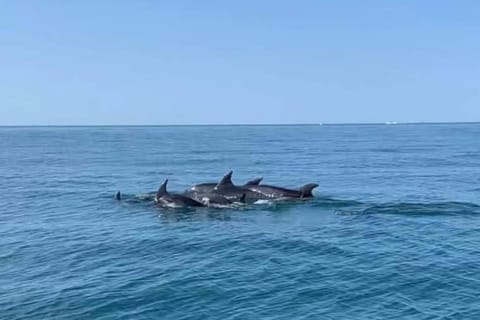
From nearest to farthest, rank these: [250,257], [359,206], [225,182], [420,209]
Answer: [250,257] < [420,209] < [359,206] < [225,182]

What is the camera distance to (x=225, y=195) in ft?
131

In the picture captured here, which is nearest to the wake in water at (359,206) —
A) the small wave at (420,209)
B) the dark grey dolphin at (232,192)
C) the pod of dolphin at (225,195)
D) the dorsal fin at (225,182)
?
the small wave at (420,209)

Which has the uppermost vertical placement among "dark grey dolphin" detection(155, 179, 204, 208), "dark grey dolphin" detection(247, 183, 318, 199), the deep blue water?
"dark grey dolphin" detection(247, 183, 318, 199)

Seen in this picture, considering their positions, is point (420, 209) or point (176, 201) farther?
point (176, 201)

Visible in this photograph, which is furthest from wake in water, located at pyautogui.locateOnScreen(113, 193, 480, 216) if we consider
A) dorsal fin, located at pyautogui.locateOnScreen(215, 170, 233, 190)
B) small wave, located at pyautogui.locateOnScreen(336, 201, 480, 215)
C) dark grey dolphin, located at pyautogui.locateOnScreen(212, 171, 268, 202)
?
dorsal fin, located at pyautogui.locateOnScreen(215, 170, 233, 190)

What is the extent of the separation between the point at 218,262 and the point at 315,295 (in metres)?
5.41

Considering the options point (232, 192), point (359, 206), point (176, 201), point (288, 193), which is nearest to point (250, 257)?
point (359, 206)

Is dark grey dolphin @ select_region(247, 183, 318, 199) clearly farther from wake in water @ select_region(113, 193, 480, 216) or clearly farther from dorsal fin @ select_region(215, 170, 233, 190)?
dorsal fin @ select_region(215, 170, 233, 190)

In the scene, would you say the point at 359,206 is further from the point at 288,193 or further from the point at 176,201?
the point at 176,201

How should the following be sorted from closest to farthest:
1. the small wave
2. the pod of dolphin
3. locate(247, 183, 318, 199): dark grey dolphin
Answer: the small wave < the pod of dolphin < locate(247, 183, 318, 199): dark grey dolphin

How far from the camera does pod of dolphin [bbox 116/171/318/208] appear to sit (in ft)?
128

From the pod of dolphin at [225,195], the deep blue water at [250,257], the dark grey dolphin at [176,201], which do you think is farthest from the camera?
the pod of dolphin at [225,195]

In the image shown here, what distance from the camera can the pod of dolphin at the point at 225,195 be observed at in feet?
128

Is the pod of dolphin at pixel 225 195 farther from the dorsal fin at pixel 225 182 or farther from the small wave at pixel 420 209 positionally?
the small wave at pixel 420 209
